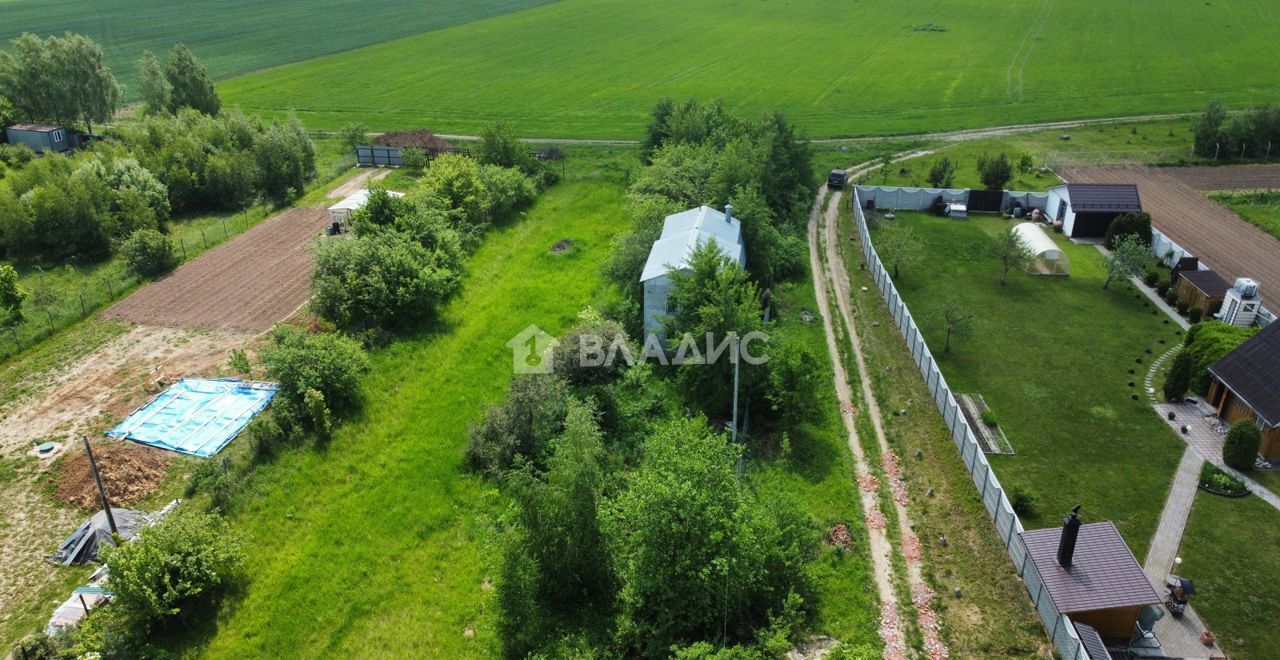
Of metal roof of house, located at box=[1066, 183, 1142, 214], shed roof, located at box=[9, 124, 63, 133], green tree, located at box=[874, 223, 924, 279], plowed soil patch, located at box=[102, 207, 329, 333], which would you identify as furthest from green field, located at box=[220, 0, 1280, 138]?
green tree, located at box=[874, 223, 924, 279]

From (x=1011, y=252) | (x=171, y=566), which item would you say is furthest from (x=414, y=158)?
(x=171, y=566)

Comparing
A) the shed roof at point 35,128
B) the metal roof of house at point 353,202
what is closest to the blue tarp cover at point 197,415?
the metal roof of house at point 353,202

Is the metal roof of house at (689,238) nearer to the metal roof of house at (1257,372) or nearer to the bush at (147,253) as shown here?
the metal roof of house at (1257,372)

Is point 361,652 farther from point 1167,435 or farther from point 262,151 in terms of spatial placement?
point 262,151

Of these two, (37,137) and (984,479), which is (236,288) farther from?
(984,479)

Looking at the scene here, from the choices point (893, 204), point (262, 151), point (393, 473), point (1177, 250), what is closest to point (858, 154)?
point (893, 204)

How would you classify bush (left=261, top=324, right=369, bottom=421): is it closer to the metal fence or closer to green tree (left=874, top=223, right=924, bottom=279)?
the metal fence
